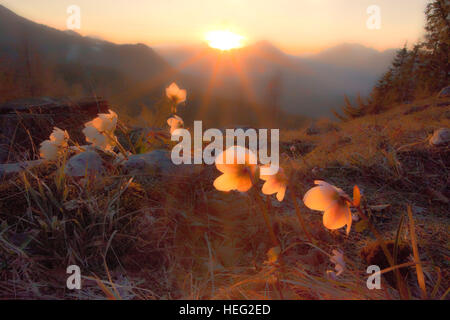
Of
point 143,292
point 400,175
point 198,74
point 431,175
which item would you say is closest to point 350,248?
point 143,292

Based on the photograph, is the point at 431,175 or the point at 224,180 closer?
the point at 224,180

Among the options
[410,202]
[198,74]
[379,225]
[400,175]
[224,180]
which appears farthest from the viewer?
[198,74]

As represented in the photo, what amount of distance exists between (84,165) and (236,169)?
37.3 inches

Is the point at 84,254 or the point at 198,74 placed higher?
the point at 198,74

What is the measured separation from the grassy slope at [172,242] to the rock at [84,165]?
0.06 meters

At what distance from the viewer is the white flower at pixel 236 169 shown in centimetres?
84

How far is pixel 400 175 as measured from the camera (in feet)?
5.98

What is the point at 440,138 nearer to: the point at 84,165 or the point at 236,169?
the point at 236,169

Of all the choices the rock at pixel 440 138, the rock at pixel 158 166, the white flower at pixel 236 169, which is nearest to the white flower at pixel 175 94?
the rock at pixel 158 166

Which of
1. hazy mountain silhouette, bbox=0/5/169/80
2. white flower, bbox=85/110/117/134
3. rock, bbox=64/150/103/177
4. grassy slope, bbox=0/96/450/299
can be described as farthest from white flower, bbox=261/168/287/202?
hazy mountain silhouette, bbox=0/5/169/80

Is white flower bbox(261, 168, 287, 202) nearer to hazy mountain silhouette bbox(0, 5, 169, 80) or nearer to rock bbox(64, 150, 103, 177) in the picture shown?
rock bbox(64, 150, 103, 177)

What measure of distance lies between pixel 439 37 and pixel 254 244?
12.9 m
